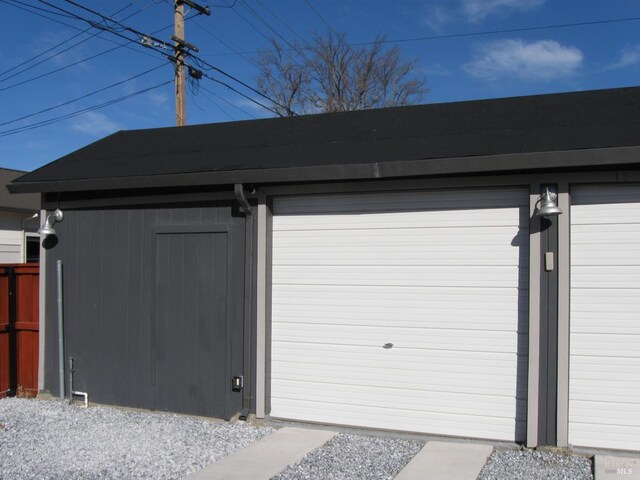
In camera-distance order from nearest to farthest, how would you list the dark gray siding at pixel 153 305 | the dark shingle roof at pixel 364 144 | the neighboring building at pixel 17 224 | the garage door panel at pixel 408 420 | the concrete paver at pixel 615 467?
1. the concrete paver at pixel 615 467
2. the dark shingle roof at pixel 364 144
3. the garage door panel at pixel 408 420
4. the dark gray siding at pixel 153 305
5. the neighboring building at pixel 17 224

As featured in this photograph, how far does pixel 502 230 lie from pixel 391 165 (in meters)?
1.14

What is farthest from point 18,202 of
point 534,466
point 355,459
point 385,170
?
point 534,466

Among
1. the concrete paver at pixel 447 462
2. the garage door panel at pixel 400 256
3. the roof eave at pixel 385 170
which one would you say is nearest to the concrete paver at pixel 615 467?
the concrete paver at pixel 447 462

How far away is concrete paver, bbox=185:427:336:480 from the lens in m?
4.50

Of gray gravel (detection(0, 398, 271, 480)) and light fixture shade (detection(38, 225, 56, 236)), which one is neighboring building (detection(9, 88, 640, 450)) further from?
gray gravel (detection(0, 398, 271, 480))

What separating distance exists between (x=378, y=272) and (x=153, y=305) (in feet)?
8.34

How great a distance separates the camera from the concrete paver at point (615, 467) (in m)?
4.33

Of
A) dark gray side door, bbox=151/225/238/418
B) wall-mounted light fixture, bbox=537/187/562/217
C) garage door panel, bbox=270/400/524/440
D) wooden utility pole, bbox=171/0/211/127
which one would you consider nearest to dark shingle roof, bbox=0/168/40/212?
wooden utility pole, bbox=171/0/211/127

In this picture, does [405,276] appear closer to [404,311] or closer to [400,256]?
[400,256]

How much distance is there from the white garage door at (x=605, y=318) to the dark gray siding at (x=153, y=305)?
3156 mm

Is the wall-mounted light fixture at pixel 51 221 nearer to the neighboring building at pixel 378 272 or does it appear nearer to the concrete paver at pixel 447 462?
the neighboring building at pixel 378 272

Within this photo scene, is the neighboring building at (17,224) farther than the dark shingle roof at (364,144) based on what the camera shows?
Yes

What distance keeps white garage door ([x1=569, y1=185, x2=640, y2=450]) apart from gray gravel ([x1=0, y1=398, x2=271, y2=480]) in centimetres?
289

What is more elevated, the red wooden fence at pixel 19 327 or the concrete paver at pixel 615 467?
the red wooden fence at pixel 19 327
